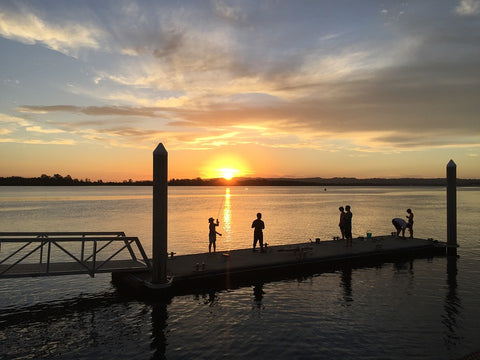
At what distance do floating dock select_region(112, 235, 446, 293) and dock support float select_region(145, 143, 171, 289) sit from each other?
36 centimetres

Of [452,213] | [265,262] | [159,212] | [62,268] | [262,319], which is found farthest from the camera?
[452,213]

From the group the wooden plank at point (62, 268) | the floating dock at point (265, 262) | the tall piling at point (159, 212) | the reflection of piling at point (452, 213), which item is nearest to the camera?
the wooden plank at point (62, 268)

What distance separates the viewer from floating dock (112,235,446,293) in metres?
14.7

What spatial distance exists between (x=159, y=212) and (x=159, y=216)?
15 centimetres

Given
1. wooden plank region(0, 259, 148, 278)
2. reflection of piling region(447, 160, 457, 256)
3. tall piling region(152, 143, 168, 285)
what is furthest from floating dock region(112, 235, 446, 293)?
tall piling region(152, 143, 168, 285)

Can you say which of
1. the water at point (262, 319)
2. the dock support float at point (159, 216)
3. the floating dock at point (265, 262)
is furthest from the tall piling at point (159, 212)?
the water at point (262, 319)

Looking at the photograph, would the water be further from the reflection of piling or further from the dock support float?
the reflection of piling

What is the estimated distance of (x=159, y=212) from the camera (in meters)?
13.1

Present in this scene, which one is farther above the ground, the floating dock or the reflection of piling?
the reflection of piling

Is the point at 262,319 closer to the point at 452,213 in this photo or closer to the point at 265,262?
the point at 265,262

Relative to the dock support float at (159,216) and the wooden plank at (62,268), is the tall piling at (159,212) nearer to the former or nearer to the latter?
the dock support float at (159,216)

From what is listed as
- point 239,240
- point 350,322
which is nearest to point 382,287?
point 350,322

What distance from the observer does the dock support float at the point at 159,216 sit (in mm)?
12992

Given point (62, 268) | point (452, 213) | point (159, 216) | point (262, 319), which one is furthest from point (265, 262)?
point (452, 213)
